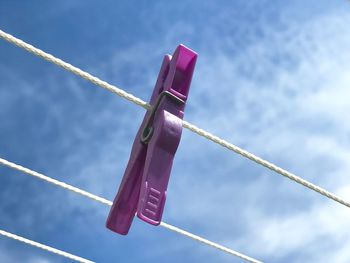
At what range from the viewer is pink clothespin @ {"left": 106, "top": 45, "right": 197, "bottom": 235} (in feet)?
4.85

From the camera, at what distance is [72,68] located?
5.35 ft

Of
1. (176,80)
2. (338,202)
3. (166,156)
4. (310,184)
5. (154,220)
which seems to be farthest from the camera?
(338,202)

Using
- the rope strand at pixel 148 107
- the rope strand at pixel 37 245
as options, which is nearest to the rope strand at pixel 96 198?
the rope strand at pixel 37 245

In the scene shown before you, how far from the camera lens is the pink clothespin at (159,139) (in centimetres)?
148

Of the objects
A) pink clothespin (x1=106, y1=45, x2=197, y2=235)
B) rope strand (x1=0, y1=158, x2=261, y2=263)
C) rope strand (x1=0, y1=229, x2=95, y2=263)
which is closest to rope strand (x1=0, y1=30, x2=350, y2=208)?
pink clothespin (x1=106, y1=45, x2=197, y2=235)

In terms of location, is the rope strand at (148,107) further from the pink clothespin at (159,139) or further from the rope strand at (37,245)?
the rope strand at (37,245)

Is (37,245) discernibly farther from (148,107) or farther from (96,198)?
(148,107)

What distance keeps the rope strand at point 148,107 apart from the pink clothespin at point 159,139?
4.2 inches

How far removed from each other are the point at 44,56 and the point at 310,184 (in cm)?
116

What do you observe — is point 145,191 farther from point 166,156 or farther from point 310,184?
point 310,184

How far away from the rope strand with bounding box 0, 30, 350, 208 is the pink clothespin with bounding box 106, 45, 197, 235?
0.11 metres

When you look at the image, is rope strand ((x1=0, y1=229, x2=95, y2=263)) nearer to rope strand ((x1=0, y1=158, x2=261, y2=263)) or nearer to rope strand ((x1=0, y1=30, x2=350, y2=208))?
rope strand ((x1=0, y1=158, x2=261, y2=263))

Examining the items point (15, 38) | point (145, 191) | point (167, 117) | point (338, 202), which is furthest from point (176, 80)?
point (338, 202)

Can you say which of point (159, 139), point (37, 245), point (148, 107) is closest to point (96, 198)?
point (37, 245)
